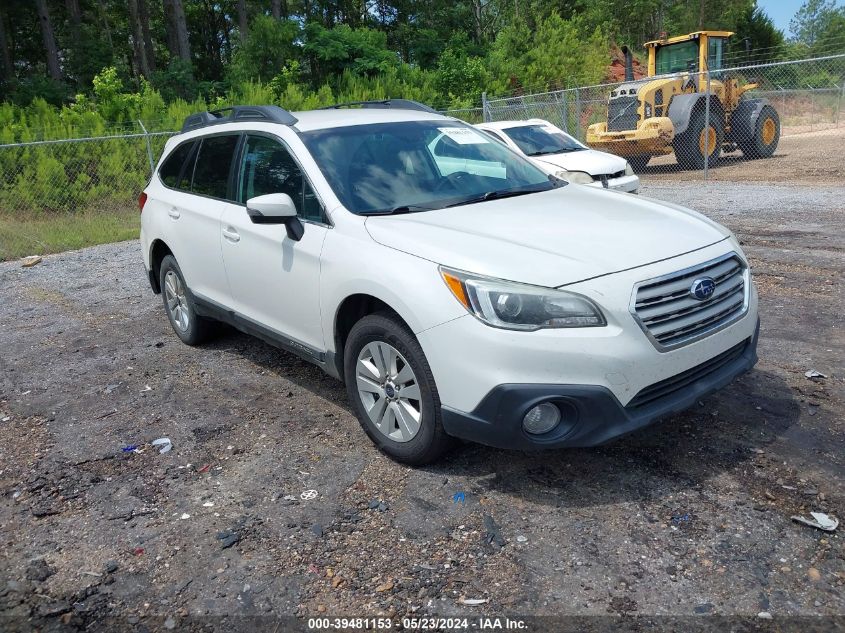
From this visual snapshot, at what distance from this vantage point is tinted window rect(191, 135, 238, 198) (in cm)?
513

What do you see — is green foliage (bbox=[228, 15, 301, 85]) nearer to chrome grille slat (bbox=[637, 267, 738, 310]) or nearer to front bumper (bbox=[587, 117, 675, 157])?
front bumper (bbox=[587, 117, 675, 157])

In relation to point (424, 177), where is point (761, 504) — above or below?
below

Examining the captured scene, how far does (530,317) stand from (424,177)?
154cm

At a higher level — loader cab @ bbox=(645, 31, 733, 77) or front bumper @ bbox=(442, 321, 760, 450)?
loader cab @ bbox=(645, 31, 733, 77)

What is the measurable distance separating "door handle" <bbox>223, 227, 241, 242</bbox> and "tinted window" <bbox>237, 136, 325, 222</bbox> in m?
0.21

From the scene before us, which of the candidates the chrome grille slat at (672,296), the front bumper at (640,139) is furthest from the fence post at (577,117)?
the chrome grille slat at (672,296)

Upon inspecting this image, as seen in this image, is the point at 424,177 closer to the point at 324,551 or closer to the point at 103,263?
the point at 324,551

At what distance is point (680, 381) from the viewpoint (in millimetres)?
3420

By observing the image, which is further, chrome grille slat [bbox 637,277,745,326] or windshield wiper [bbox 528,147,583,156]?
windshield wiper [bbox 528,147,583,156]

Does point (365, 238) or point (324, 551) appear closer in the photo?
point (324, 551)

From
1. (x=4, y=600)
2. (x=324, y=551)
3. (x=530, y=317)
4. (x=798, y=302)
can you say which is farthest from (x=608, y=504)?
(x=798, y=302)

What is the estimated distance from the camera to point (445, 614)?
2732 mm

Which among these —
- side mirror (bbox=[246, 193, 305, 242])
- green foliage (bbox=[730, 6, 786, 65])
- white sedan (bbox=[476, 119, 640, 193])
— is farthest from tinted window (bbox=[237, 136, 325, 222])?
green foliage (bbox=[730, 6, 786, 65])

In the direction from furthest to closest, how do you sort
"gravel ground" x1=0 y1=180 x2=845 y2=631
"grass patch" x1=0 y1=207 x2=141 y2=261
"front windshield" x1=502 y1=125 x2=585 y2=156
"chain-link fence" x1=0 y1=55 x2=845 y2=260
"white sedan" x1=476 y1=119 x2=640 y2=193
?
"chain-link fence" x1=0 y1=55 x2=845 y2=260
"front windshield" x1=502 y1=125 x2=585 y2=156
"grass patch" x1=0 y1=207 x2=141 y2=261
"white sedan" x1=476 y1=119 x2=640 y2=193
"gravel ground" x1=0 y1=180 x2=845 y2=631
